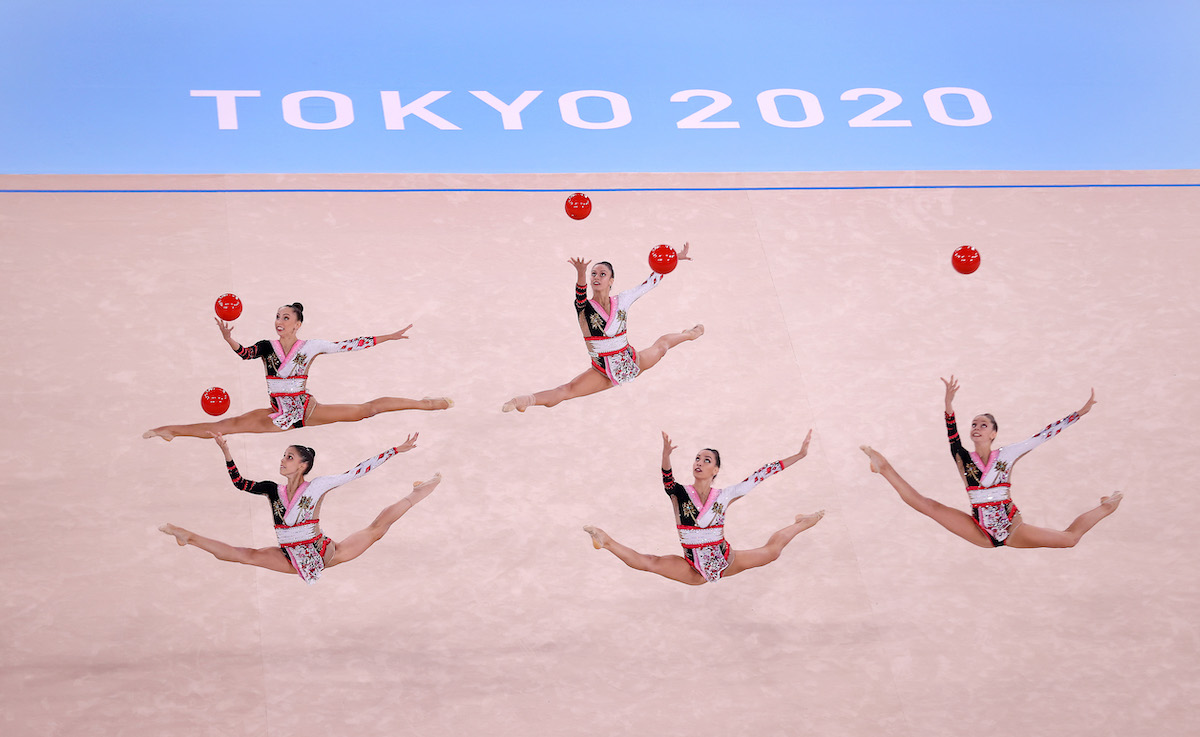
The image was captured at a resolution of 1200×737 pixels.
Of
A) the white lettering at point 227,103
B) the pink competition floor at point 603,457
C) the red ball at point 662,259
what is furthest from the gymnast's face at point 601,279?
the white lettering at point 227,103

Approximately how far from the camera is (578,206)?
38.4ft

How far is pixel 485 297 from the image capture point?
11727mm

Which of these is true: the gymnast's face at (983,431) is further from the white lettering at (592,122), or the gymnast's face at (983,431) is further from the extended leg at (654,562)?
the white lettering at (592,122)

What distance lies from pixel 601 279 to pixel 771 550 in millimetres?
2596

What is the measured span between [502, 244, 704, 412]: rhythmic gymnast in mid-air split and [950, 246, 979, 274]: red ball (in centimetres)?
257

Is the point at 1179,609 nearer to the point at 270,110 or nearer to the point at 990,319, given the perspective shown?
the point at 990,319

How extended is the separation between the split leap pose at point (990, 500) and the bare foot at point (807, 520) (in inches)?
29.2

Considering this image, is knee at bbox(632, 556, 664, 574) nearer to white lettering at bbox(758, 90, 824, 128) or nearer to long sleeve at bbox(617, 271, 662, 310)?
long sleeve at bbox(617, 271, 662, 310)

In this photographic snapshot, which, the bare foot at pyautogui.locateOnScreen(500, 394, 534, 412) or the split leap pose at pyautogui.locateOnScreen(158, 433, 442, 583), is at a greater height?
the bare foot at pyautogui.locateOnScreen(500, 394, 534, 412)

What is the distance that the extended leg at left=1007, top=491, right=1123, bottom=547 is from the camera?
10008 millimetres

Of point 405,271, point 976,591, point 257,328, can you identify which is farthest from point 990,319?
point 257,328

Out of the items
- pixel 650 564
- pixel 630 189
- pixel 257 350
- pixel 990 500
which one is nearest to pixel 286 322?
pixel 257 350

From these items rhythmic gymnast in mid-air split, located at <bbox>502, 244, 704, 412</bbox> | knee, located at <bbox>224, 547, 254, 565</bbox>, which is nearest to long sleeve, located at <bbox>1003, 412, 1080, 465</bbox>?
rhythmic gymnast in mid-air split, located at <bbox>502, 244, 704, 412</bbox>

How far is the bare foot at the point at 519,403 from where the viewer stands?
34.8 ft
